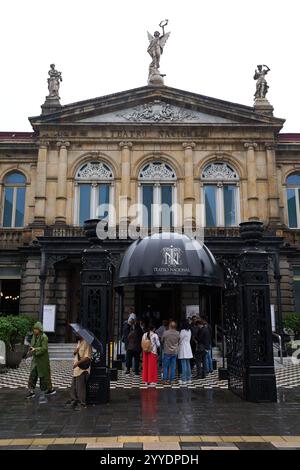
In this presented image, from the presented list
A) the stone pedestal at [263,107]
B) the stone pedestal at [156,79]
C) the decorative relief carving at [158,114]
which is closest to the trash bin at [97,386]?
the decorative relief carving at [158,114]

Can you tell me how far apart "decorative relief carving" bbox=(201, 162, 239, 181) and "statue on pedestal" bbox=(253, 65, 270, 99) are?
458 cm

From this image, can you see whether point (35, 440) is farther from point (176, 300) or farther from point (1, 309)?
point (1, 309)

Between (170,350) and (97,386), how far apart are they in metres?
3.25

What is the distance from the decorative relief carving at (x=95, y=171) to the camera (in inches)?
942

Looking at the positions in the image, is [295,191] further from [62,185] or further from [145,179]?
[62,185]

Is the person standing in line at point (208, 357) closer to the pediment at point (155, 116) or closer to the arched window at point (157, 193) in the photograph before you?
the arched window at point (157, 193)

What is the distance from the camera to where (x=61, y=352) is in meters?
19.2

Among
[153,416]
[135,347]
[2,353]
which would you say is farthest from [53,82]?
[153,416]

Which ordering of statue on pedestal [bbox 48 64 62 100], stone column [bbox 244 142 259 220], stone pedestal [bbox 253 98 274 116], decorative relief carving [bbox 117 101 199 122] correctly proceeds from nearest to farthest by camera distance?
stone column [bbox 244 142 259 220] < decorative relief carving [bbox 117 101 199 122] < stone pedestal [bbox 253 98 274 116] < statue on pedestal [bbox 48 64 62 100]

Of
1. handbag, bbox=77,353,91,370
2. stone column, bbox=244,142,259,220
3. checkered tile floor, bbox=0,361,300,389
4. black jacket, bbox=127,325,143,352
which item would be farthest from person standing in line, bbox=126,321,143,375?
stone column, bbox=244,142,259,220

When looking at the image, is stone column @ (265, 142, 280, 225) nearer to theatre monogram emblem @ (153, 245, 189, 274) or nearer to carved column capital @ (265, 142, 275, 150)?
carved column capital @ (265, 142, 275, 150)

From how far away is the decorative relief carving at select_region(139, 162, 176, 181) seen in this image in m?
23.9

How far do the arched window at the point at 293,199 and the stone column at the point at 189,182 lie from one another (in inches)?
228
